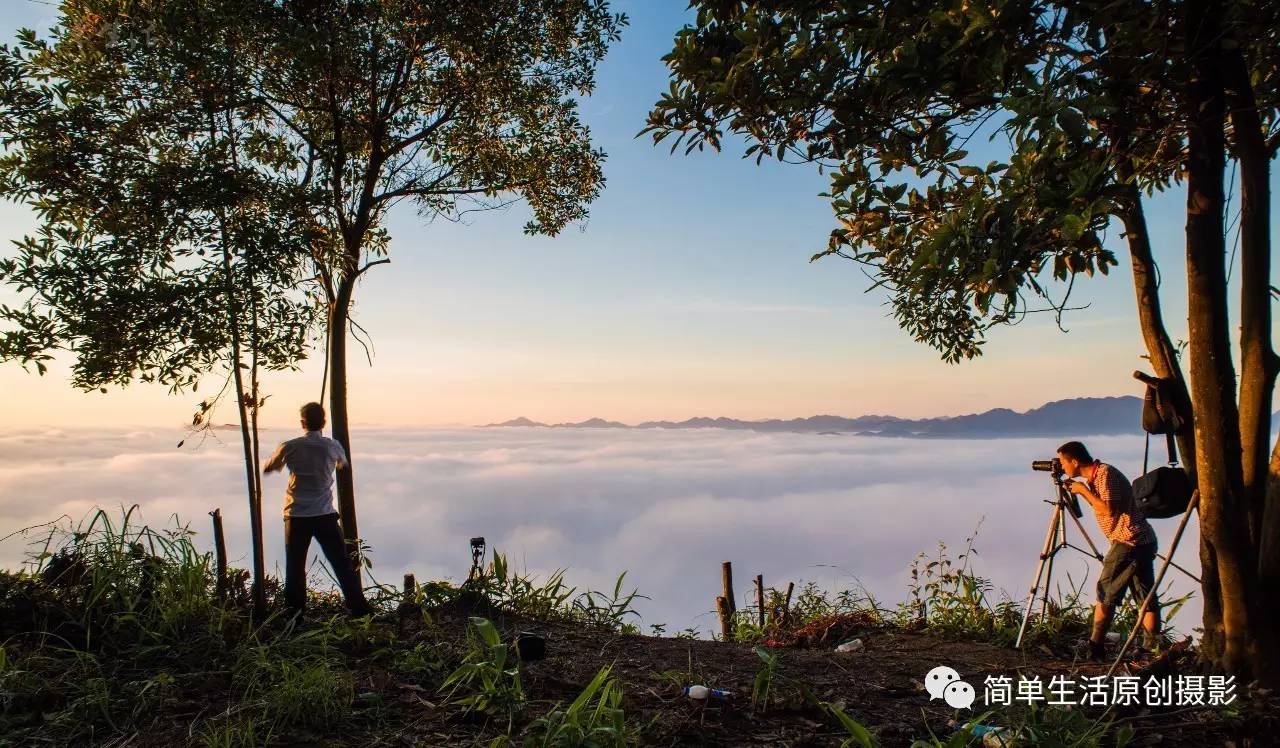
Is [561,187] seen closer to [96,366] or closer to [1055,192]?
[96,366]

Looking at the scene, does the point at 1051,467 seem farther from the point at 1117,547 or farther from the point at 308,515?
the point at 308,515

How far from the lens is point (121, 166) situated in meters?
8.40

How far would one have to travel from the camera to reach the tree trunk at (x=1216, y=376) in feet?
21.6

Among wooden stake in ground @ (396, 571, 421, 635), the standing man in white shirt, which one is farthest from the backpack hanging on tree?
the standing man in white shirt

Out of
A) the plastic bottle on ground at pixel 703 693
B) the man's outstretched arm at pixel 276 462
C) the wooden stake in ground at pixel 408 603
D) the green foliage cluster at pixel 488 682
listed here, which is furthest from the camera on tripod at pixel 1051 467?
the man's outstretched arm at pixel 276 462

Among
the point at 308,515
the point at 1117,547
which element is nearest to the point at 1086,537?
the point at 1117,547

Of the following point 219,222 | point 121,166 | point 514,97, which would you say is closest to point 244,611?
point 219,222

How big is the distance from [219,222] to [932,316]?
25.4ft

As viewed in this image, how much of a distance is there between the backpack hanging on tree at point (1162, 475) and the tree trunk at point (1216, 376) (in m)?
0.40

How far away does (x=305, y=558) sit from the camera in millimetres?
8648

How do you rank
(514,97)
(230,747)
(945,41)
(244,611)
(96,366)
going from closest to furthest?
1. (230,747)
2. (945,41)
3. (244,611)
4. (96,366)
5. (514,97)

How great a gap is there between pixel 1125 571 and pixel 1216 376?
2103 mm

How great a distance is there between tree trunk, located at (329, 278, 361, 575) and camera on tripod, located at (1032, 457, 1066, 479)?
8.56 meters

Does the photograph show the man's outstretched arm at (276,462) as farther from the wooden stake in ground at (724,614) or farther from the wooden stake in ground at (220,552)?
the wooden stake in ground at (724,614)
